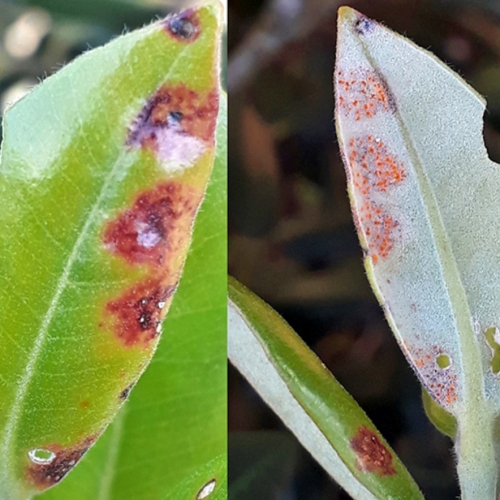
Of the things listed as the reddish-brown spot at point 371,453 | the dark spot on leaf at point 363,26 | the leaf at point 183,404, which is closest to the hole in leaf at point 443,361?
the reddish-brown spot at point 371,453

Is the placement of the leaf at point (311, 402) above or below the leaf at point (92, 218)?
below

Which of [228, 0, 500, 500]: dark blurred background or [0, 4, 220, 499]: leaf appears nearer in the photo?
[0, 4, 220, 499]: leaf

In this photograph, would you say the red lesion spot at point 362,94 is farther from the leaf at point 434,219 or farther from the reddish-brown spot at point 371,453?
the reddish-brown spot at point 371,453

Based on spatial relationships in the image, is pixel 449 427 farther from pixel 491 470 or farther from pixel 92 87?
pixel 92 87

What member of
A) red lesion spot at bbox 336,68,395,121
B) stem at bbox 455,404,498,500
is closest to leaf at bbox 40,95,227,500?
red lesion spot at bbox 336,68,395,121

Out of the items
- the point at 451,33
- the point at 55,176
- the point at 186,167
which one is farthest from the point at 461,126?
the point at 55,176

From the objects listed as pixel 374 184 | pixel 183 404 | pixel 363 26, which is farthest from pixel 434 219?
pixel 183 404

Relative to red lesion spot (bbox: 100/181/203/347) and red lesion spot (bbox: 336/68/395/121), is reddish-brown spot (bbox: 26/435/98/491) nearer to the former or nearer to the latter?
red lesion spot (bbox: 100/181/203/347)
